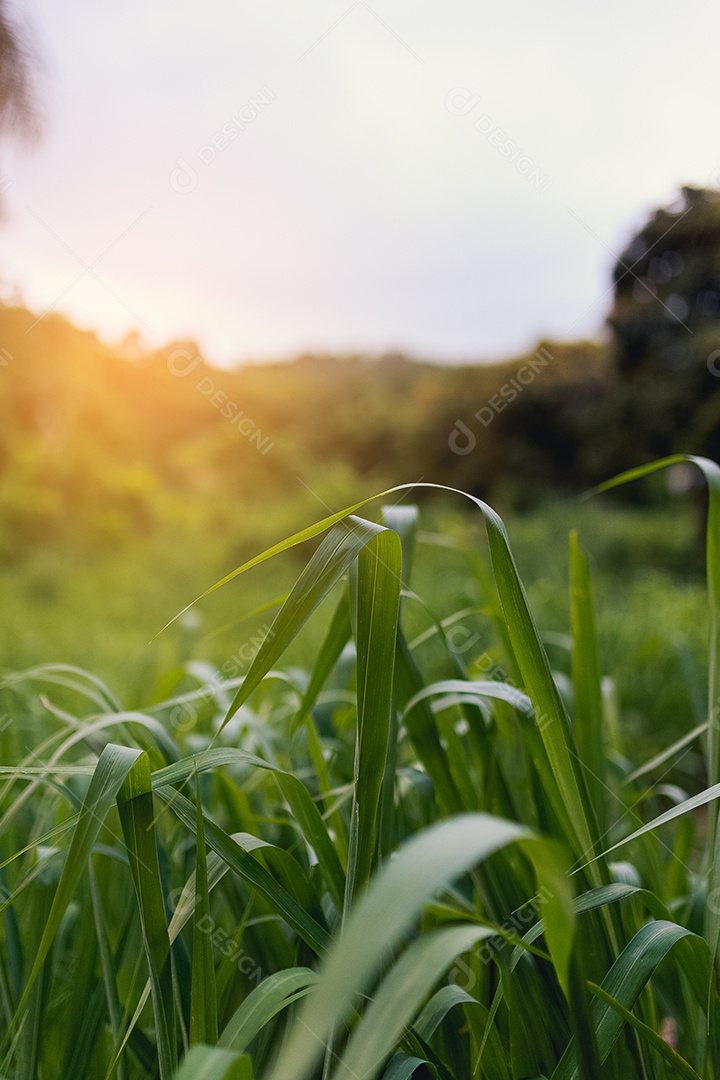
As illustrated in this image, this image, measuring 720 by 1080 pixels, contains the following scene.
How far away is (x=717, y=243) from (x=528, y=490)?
8.44 feet

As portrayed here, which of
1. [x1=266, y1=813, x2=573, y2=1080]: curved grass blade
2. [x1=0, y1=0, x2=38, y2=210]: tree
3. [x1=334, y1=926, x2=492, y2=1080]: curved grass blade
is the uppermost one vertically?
[x1=0, y1=0, x2=38, y2=210]: tree

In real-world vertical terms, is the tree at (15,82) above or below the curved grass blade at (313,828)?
above

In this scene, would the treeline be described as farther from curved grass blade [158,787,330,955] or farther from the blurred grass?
curved grass blade [158,787,330,955]

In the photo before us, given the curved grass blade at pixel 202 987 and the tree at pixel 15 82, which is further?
the tree at pixel 15 82

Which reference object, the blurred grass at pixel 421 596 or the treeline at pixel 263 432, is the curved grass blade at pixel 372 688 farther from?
the treeline at pixel 263 432

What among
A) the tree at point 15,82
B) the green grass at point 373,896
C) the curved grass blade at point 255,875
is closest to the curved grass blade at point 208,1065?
the green grass at point 373,896

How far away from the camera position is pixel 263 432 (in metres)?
3.93

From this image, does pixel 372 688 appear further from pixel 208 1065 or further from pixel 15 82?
pixel 15 82

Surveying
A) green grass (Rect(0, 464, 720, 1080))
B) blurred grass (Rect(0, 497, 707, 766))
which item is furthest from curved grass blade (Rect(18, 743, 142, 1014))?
blurred grass (Rect(0, 497, 707, 766))

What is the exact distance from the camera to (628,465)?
131 inches

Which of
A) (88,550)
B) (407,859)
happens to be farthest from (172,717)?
(88,550)

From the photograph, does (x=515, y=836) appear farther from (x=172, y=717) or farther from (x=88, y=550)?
(x=88, y=550)

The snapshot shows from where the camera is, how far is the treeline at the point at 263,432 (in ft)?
12.6

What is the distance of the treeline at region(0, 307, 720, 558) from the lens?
3.84m
